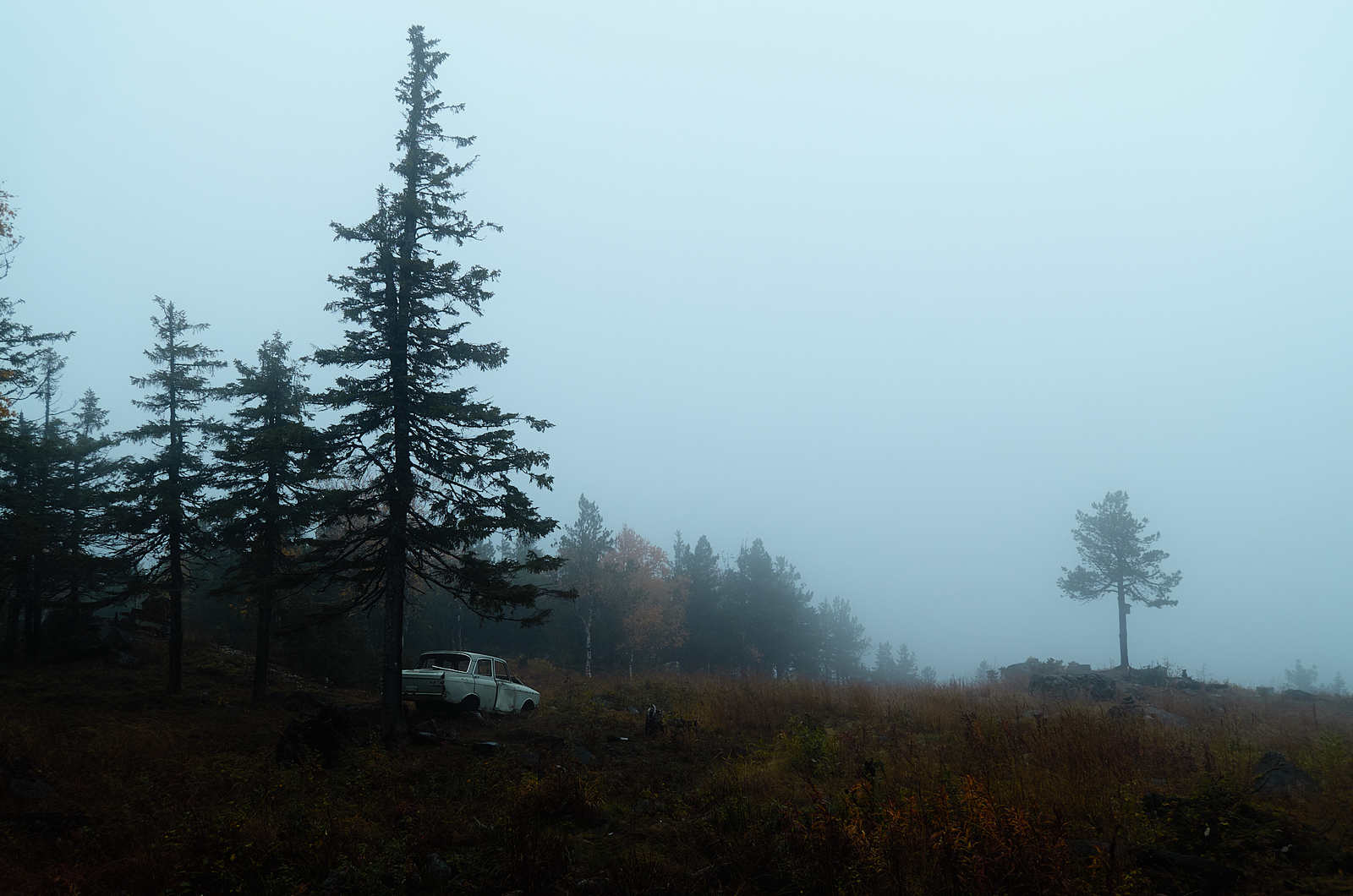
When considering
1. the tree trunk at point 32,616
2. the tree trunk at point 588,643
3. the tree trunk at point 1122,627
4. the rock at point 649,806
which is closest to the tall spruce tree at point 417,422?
the rock at point 649,806

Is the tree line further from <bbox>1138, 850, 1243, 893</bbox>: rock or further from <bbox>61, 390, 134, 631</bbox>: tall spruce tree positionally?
<bbox>1138, 850, 1243, 893</bbox>: rock

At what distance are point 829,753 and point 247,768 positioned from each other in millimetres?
9463

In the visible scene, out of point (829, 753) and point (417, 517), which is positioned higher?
point (417, 517)

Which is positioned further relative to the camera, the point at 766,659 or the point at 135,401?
the point at 766,659

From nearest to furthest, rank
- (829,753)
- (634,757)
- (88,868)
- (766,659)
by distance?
(88,868) → (829,753) → (634,757) → (766,659)

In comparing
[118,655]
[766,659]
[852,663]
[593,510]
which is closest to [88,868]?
[118,655]

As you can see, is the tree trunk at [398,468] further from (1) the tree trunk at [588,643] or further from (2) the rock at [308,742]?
(1) the tree trunk at [588,643]

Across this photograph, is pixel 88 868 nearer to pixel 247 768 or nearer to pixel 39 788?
pixel 39 788

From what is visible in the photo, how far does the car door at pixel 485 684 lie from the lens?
16747mm

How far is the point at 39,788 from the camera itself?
320 inches

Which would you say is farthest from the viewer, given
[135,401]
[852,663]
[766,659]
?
[852,663]

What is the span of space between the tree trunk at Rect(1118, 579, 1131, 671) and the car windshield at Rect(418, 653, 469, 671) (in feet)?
122

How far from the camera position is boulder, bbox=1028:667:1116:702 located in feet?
71.9

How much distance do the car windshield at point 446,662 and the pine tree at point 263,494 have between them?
4.29 m
